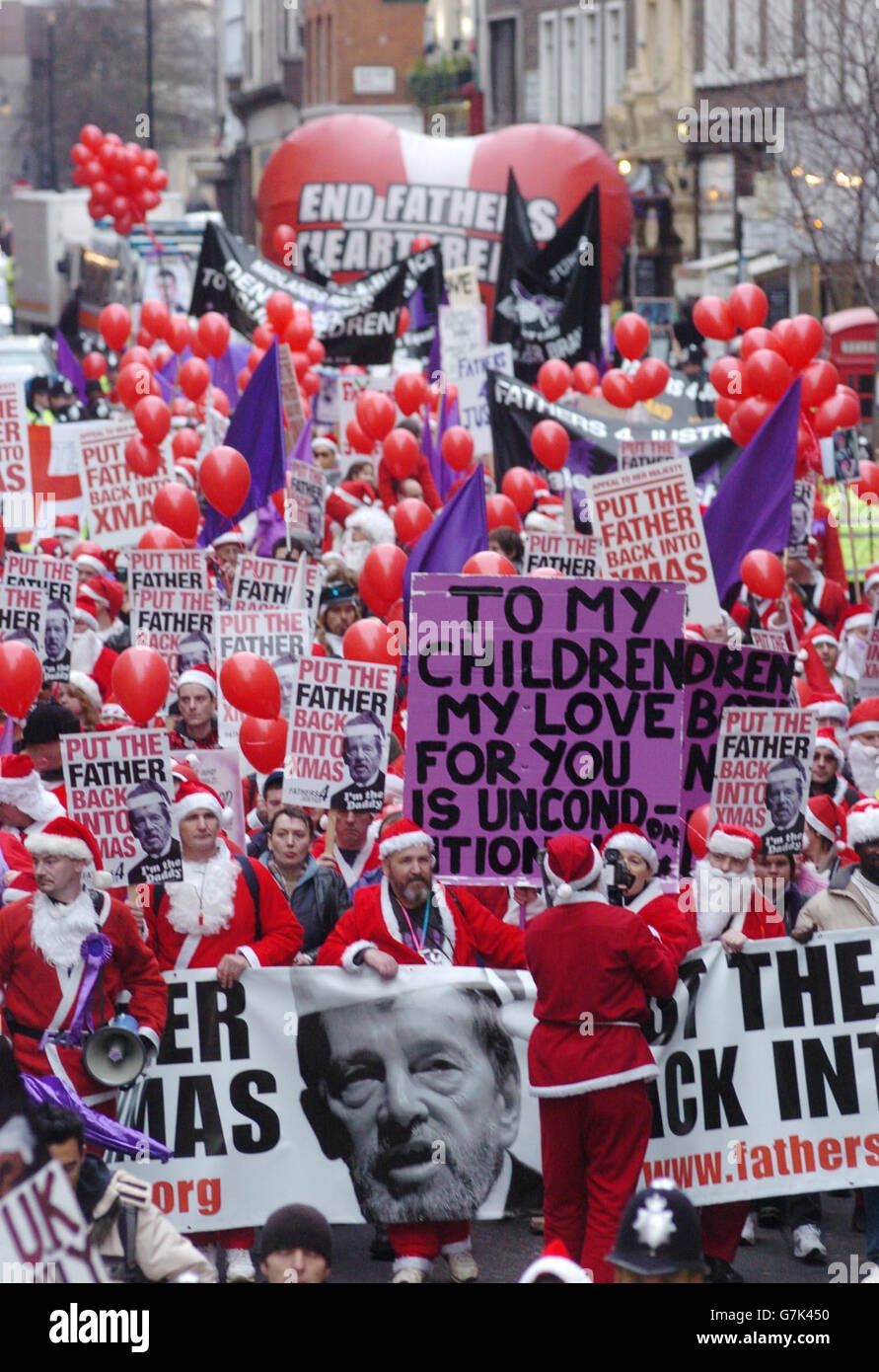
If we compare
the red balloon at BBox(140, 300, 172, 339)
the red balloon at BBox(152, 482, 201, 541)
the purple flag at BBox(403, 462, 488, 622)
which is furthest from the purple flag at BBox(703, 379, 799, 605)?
the red balloon at BBox(140, 300, 172, 339)

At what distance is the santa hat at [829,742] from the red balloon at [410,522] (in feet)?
11.8

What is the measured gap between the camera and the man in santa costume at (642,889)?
680 cm

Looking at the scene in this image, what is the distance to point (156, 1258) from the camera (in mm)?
5207

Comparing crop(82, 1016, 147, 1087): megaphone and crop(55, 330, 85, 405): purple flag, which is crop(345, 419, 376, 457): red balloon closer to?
crop(55, 330, 85, 405): purple flag

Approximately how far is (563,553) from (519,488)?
3541 millimetres

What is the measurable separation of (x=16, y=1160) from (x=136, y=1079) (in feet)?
8.35

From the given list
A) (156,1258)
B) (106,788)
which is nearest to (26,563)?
(106,788)

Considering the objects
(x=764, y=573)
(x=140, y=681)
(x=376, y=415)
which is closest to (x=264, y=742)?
(x=140, y=681)

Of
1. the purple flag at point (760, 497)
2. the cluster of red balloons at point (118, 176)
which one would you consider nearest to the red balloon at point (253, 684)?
the purple flag at point (760, 497)

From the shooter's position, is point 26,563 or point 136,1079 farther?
point 26,563

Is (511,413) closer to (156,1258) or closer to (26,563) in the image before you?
(26,563)

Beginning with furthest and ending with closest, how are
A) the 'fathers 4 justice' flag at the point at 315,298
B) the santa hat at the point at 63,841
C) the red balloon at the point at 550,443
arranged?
the 'fathers 4 justice' flag at the point at 315,298 < the red balloon at the point at 550,443 < the santa hat at the point at 63,841

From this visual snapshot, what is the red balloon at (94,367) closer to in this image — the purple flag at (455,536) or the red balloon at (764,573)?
the purple flag at (455,536)
